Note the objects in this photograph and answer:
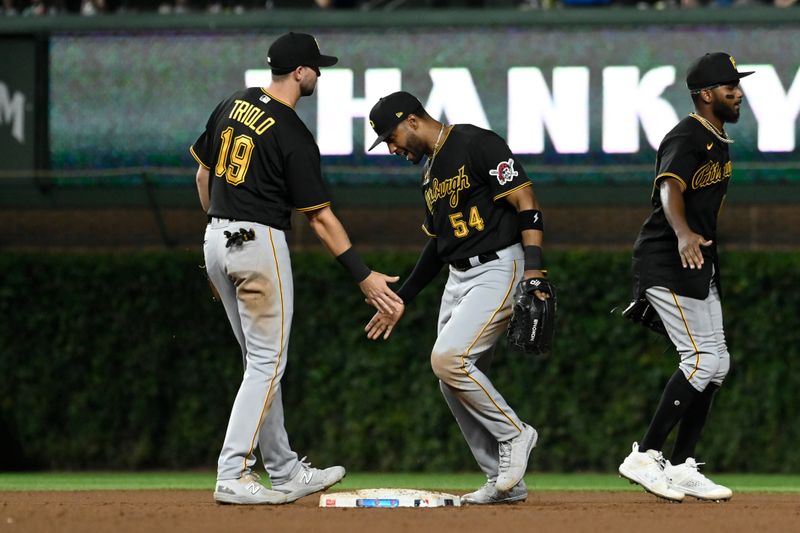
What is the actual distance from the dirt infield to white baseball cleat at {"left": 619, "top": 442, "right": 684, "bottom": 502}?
0.23ft

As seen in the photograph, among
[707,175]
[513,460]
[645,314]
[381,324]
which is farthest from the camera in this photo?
[645,314]

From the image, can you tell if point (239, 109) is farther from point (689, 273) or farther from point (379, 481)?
point (379, 481)

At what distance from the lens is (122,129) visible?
1238cm

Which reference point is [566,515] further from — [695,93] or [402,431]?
[402,431]

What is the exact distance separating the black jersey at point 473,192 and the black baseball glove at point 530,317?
0.30 m

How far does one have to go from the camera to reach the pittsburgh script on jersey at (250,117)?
6.38 meters

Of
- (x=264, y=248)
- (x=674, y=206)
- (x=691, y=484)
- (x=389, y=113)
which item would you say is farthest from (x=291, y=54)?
(x=691, y=484)

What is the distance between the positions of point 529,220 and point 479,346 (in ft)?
2.18

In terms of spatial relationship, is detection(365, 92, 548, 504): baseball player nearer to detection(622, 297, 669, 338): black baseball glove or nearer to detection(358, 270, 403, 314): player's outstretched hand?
detection(358, 270, 403, 314): player's outstretched hand

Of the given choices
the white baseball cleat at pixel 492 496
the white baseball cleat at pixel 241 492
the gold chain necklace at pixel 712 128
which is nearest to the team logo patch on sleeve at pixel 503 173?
the gold chain necklace at pixel 712 128

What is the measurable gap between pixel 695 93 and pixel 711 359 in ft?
4.53

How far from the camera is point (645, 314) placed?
687cm

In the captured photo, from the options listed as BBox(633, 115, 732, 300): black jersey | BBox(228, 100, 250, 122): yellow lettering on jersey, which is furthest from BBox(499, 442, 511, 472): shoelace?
BBox(228, 100, 250, 122): yellow lettering on jersey

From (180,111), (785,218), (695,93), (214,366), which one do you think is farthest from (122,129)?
Result: (695,93)
